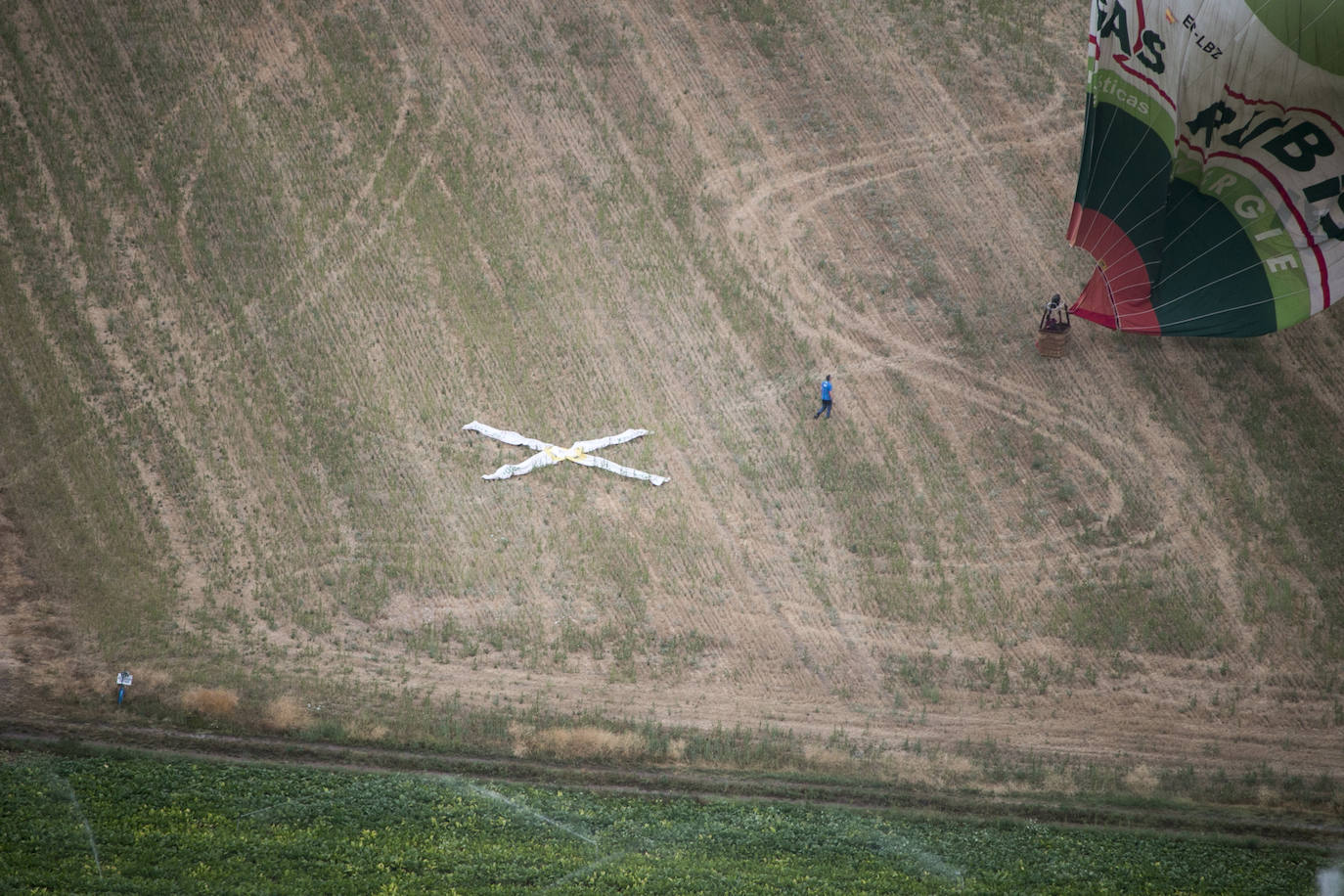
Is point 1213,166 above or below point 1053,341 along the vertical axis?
above

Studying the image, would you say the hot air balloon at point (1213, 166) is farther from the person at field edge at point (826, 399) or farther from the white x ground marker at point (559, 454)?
the white x ground marker at point (559, 454)

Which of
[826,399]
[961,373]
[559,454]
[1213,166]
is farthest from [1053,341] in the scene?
[559,454]

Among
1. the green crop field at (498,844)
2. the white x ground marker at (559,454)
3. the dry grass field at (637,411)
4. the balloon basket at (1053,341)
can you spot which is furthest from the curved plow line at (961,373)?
the green crop field at (498,844)

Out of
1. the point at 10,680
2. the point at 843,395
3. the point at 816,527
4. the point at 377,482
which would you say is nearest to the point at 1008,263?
the point at 843,395

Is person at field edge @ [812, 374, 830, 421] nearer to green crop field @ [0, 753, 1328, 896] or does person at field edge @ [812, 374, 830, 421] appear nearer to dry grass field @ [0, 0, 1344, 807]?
dry grass field @ [0, 0, 1344, 807]

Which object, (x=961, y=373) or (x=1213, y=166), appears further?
(x=961, y=373)

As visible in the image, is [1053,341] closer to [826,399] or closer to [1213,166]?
[1213,166]

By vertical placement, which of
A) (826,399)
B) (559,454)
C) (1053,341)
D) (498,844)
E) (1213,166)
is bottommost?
(498,844)
